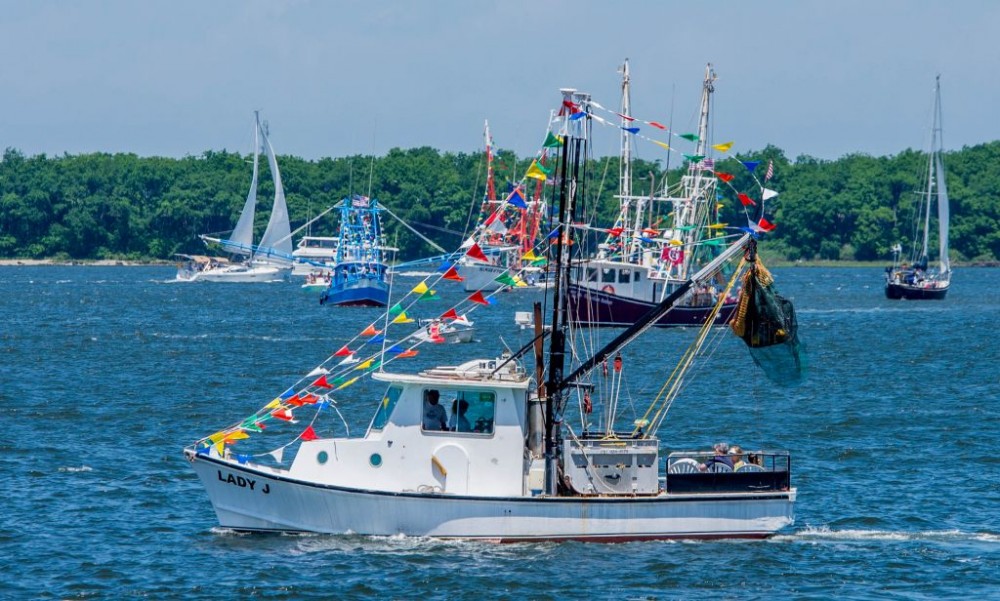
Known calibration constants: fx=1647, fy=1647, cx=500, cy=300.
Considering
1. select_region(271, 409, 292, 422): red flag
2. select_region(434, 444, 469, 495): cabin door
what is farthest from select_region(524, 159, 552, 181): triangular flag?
select_region(271, 409, 292, 422): red flag

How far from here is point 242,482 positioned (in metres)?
28.7

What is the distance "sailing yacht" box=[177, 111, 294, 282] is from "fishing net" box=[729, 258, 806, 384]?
4703 inches

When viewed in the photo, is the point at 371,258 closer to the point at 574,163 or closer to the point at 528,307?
the point at 528,307

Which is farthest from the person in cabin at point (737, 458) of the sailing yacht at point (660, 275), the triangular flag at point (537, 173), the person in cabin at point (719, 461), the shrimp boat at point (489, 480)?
the sailing yacht at point (660, 275)

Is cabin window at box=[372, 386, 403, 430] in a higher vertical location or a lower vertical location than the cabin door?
higher

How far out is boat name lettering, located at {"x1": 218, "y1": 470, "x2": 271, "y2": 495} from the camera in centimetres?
2859

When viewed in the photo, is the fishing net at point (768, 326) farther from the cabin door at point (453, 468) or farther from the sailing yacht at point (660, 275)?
the sailing yacht at point (660, 275)

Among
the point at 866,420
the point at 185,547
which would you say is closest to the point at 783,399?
the point at 866,420

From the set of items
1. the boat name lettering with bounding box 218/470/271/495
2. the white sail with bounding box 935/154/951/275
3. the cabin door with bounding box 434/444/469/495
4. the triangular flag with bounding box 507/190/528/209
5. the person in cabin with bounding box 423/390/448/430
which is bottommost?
the boat name lettering with bounding box 218/470/271/495

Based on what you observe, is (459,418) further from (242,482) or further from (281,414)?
(242,482)

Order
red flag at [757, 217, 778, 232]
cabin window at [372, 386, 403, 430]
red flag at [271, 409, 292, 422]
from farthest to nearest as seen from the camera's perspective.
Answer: red flag at [271, 409, 292, 422] → cabin window at [372, 386, 403, 430] → red flag at [757, 217, 778, 232]

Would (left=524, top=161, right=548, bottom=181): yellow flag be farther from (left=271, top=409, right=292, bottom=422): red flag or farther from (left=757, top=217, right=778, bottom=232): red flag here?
(left=271, top=409, right=292, bottom=422): red flag

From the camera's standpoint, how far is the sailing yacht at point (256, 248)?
154250 mm

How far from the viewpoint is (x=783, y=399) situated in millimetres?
51188
